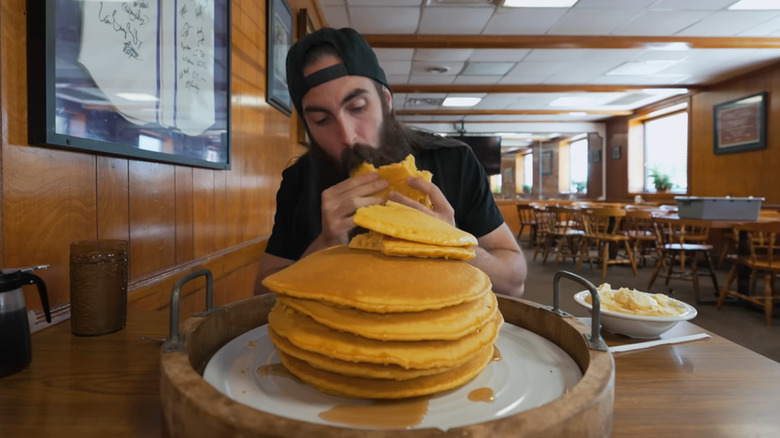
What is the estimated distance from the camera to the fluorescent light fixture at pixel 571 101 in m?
9.10

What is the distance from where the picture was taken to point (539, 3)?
4648 millimetres

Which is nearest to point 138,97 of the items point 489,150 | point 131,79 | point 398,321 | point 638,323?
point 131,79

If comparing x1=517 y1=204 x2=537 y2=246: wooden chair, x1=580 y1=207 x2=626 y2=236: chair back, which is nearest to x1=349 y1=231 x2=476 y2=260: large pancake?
x1=580 y1=207 x2=626 y2=236: chair back

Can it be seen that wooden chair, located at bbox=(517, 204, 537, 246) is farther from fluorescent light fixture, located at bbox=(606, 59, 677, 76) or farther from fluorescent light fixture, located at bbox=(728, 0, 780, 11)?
fluorescent light fixture, located at bbox=(728, 0, 780, 11)

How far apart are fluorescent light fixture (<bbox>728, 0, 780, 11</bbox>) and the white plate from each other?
5847mm

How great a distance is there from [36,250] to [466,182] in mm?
1317

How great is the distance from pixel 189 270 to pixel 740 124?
9.00m

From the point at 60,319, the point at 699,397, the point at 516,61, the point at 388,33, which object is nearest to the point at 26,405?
the point at 60,319

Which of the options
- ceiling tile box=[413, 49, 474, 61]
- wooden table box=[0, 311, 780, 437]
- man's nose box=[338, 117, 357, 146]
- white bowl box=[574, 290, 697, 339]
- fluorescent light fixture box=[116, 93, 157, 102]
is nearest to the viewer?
wooden table box=[0, 311, 780, 437]

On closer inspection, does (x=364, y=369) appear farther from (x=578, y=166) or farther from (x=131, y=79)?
(x=578, y=166)

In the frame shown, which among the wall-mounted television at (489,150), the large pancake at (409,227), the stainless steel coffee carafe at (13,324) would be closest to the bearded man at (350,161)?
the large pancake at (409,227)

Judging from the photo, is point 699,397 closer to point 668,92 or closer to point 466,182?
point 466,182

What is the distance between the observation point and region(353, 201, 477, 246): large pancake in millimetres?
529

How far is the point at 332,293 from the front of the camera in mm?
476
